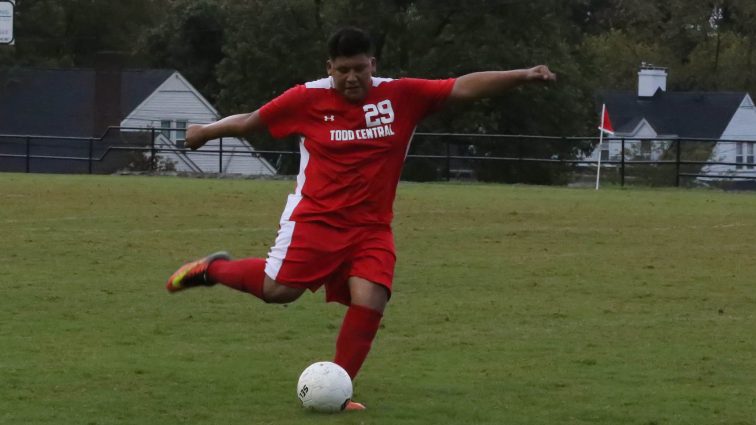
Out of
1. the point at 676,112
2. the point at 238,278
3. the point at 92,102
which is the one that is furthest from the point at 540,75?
the point at 676,112

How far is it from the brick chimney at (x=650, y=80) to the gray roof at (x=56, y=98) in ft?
81.2

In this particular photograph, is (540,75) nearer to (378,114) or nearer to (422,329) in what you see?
(378,114)

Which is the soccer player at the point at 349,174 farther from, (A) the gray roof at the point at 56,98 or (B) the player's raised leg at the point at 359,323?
(A) the gray roof at the point at 56,98

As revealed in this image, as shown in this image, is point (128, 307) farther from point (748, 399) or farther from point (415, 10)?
point (415, 10)

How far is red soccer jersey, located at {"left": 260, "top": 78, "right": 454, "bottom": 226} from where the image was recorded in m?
7.25

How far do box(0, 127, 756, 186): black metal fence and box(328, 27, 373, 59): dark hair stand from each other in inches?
1043

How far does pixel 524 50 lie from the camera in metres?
51.2

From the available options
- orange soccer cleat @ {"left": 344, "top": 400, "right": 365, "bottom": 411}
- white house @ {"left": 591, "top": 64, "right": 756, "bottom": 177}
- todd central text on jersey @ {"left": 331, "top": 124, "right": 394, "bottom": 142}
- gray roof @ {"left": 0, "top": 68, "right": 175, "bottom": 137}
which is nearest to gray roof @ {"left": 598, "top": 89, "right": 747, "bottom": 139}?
white house @ {"left": 591, "top": 64, "right": 756, "bottom": 177}

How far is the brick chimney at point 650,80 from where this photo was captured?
7250 centimetres

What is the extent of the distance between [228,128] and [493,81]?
1.43 m

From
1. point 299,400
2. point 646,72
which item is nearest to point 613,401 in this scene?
point 299,400

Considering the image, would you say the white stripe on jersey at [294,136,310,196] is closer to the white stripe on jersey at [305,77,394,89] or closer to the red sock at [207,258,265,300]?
the white stripe on jersey at [305,77,394,89]

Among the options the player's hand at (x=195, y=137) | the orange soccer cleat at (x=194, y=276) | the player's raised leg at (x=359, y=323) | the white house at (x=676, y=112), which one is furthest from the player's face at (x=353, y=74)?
the white house at (x=676, y=112)

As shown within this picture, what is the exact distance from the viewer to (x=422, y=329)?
9.89m
